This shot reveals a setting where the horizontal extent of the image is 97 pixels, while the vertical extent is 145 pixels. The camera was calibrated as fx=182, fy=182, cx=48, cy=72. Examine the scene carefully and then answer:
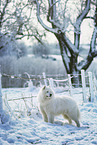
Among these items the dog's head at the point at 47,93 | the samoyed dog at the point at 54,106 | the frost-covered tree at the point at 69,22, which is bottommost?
the samoyed dog at the point at 54,106

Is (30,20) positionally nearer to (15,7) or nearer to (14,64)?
(15,7)

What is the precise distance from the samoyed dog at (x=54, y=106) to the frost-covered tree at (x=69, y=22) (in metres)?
9.27

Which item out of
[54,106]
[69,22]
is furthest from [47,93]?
[69,22]

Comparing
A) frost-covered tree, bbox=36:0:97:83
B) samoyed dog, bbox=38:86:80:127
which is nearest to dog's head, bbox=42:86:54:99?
samoyed dog, bbox=38:86:80:127

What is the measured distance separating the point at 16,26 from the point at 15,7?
155 cm

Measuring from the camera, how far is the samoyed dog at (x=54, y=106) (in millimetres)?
5012

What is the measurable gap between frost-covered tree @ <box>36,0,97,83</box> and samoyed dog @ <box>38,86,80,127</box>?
365 inches

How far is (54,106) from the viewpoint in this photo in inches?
198

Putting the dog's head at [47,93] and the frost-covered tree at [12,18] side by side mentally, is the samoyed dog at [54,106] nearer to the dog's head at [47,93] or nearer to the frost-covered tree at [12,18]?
the dog's head at [47,93]

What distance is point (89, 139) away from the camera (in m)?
3.63

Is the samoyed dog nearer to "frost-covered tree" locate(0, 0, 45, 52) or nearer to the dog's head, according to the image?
the dog's head

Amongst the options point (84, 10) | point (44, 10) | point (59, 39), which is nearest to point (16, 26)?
point (44, 10)

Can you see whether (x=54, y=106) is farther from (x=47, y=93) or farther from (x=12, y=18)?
(x=12, y=18)

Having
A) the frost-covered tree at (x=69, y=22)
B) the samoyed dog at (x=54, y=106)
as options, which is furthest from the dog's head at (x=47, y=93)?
the frost-covered tree at (x=69, y=22)
